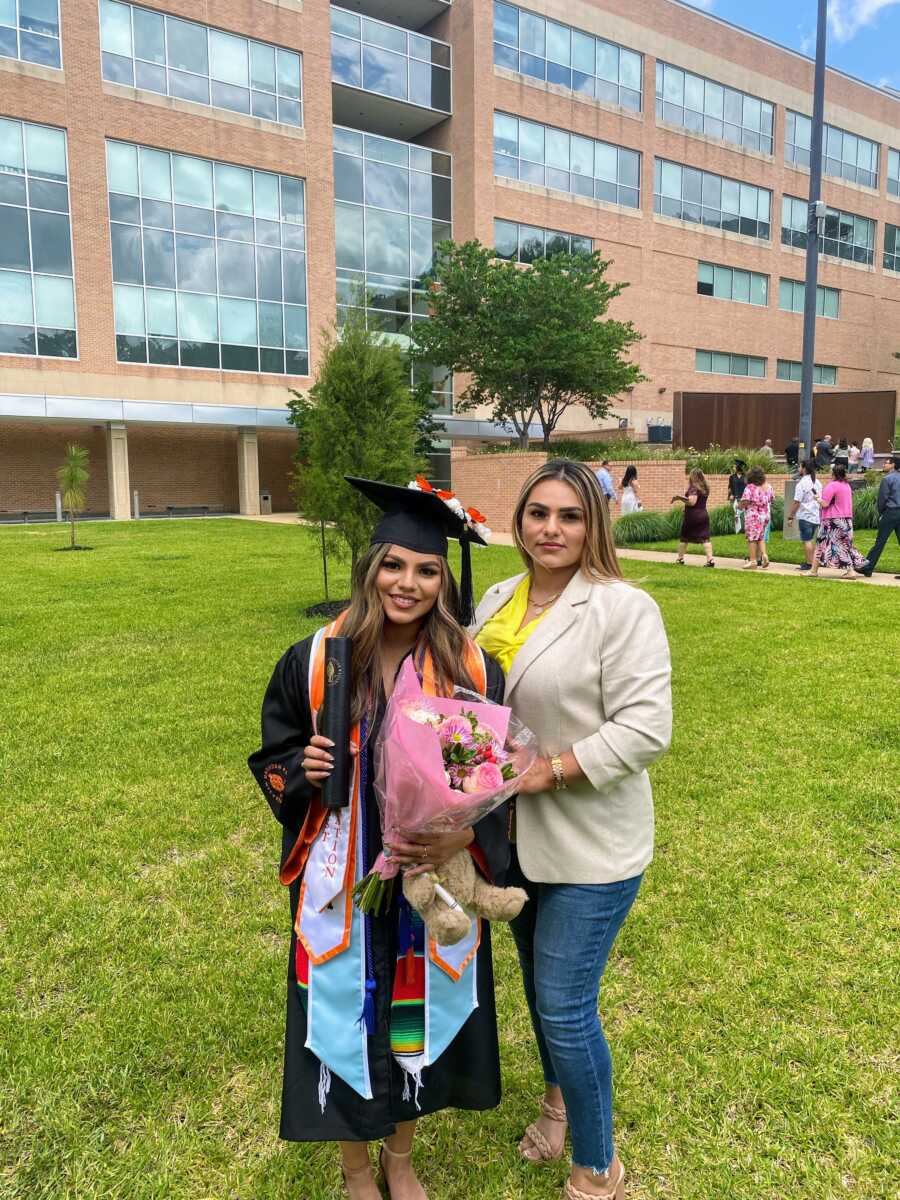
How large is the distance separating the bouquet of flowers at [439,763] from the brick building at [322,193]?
21.5 meters

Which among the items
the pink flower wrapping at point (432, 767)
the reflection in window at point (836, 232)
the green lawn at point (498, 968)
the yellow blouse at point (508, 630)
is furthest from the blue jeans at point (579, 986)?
the reflection in window at point (836, 232)

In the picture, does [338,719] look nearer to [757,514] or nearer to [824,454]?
[757,514]

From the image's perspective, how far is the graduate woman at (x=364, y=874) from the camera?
206cm

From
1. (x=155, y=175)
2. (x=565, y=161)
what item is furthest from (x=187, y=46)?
(x=565, y=161)

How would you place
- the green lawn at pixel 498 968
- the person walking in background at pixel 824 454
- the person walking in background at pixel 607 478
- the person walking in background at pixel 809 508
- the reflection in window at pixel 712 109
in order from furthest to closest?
the reflection in window at pixel 712 109
the person walking in background at pixel 824 454
the person walking in background at pixel 607 478
the person walking in background at pixel 809 508
the green lawn at pixel 498 968

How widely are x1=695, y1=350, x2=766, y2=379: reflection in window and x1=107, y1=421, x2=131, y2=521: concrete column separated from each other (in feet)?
87.1

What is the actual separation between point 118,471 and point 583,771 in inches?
1179

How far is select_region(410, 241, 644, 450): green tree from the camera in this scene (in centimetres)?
2505

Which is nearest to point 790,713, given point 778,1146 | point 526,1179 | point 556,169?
point 778,1146

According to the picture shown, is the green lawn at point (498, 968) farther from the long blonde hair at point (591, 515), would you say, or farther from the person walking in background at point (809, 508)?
the person walking in background at point (809, 508)

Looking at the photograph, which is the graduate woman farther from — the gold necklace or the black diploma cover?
the gold necklace

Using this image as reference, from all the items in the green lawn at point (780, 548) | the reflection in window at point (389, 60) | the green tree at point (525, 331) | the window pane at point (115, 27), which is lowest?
the green lawn at point (780, 548)

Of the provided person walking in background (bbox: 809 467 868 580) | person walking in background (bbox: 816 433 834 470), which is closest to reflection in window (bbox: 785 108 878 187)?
person walking in background (bbox: 816 433 834 470)

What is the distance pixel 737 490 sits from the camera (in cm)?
2120
